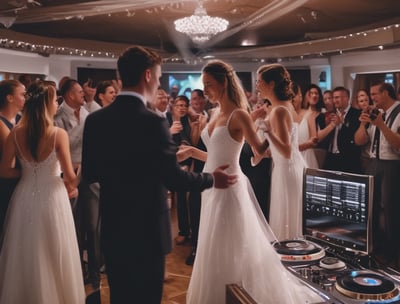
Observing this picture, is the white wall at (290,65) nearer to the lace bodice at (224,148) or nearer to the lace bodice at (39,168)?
the lace bodice at (39,168)

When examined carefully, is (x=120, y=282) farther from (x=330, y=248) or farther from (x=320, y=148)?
(x=320, y=148)

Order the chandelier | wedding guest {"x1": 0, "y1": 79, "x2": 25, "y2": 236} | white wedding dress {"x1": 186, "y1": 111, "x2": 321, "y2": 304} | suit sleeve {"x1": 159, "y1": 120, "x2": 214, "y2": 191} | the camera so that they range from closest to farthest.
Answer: suit sleeve {"x1": 159, "y1": 120, "x2": 214, "y2": 191} < white wedding dress {"x1": 186, "y1": 111, "x2": 321, "y2": 304} < wedding guest {"x1": 0, "y1": 79, "x2": 25, "y2": 236} < the camera < the chandelier

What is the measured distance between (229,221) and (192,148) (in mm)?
579

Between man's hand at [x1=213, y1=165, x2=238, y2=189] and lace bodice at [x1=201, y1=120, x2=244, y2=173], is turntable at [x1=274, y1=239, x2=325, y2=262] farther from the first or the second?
lace bodice at [x1=201, y1=120, x2=244, y2=173]

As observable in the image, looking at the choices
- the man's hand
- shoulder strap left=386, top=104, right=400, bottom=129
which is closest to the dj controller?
the man's hand

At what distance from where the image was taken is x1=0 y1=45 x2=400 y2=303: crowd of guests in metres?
1.69

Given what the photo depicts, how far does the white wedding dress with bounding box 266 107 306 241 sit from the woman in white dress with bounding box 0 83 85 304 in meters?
1.36

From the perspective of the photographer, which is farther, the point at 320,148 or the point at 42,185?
the point at 320,148

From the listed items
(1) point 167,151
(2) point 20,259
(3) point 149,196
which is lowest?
(2) point 20,259

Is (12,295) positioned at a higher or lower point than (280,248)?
lower

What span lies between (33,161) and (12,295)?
80 centimetres

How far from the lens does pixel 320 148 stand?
4.49 m

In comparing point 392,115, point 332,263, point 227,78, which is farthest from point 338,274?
point 392,115

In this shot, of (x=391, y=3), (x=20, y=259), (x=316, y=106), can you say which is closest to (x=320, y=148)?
(x=316, y=106)
